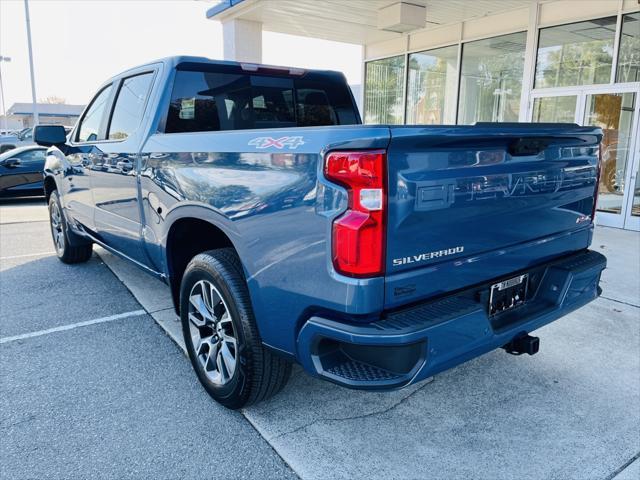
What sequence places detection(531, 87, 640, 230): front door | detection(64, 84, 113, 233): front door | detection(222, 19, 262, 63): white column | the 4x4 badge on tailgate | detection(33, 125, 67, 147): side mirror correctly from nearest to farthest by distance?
1. the 4x4 badge on tailgate
2. detection(64, 84, 113, 233): front door
3. detection(33, 125, 67, 147): side mirror
4. detection(531, 87, 640, 230): front door
5. detection(222, 19, 262, 63): white column

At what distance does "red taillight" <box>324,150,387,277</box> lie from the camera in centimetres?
190

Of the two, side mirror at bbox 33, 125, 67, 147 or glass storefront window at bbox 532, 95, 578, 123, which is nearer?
side mirror at bbox 33, 125, 67, 147

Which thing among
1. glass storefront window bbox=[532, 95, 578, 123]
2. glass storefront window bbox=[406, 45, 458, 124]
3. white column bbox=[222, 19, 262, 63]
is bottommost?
glass storefront window bbox=[532, 95, 578, 123]

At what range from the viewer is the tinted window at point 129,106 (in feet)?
12.3

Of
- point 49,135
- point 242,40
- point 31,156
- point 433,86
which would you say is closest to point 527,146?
point 49,135

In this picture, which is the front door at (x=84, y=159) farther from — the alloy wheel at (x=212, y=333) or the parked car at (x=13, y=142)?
the parked car at (x=13, y=142)

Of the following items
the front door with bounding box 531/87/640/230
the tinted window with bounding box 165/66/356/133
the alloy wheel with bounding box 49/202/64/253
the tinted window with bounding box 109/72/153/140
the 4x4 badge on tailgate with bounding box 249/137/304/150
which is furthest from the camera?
the front door with bounding box 531/87/640/230

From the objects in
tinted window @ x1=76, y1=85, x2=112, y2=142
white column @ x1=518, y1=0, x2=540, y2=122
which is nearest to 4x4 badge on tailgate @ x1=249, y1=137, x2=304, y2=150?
tinted window @ x1=76, y1=85, x2=112, y2=142

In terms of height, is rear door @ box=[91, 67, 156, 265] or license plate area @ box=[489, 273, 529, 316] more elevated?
rear door @ box=[91, 67, 156, 265]

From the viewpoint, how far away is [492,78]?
425 inches

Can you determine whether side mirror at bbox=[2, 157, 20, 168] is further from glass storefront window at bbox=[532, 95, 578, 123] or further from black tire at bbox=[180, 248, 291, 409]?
glass storefront window at bbox=[532, 95, 578, 123]

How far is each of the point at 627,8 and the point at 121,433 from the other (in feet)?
31.0

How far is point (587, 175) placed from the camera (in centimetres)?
291

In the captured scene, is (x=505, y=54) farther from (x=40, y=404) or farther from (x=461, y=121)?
(x=40, y=404)
